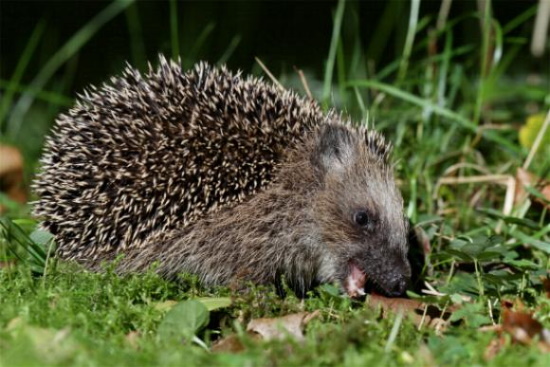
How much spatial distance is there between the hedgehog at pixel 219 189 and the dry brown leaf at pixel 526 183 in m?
1.47

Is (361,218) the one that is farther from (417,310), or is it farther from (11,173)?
(11,173)

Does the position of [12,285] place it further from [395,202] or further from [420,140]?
[420,140]

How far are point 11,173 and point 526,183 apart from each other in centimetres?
511

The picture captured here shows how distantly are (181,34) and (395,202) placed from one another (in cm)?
691

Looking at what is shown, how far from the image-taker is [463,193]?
749 centimetres

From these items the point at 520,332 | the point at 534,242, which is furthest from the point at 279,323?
the point at 534,242

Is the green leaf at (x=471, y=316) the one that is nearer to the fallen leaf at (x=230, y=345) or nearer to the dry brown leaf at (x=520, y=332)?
the dry brown leaf at (x=520, y=332)

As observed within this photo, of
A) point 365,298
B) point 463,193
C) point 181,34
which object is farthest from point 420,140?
point 181,34

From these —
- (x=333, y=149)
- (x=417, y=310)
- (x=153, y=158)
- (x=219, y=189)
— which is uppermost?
(x=333, y=149)

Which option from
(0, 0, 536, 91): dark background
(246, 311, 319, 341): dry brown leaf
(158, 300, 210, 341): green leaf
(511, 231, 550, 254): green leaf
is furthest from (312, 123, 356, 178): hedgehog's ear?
(0, 0, 536, 91): dark background

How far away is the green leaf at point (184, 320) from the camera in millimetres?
4406

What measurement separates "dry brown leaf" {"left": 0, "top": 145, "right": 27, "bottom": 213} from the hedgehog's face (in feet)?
12.5

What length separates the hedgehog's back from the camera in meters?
5.69

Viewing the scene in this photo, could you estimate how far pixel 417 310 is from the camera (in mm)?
5121
